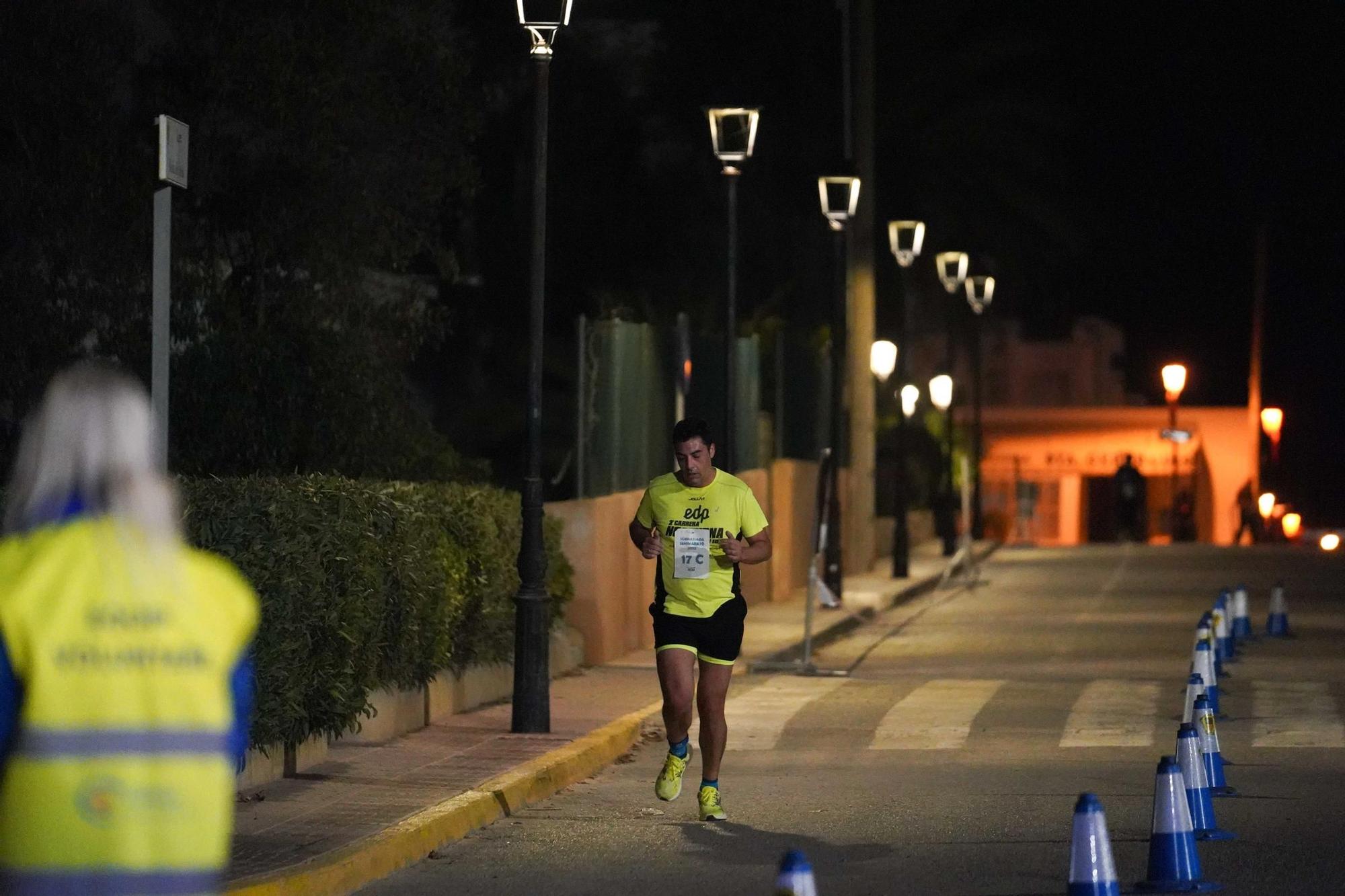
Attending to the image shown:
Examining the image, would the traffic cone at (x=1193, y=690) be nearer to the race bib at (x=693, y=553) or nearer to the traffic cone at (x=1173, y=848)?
the race bib at (x=693, y=553)

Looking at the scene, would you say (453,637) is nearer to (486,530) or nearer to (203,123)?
(486,530)

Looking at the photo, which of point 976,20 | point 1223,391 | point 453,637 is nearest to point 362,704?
point 453,637

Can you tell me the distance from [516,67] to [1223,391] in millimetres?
52668

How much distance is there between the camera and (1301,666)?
797 inches

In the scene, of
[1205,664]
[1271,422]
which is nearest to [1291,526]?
[1271,422]

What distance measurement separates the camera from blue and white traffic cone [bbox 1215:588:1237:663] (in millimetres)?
20266

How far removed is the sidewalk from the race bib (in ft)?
5.01

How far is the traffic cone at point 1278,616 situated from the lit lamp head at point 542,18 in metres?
12.7

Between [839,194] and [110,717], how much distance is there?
919 inches

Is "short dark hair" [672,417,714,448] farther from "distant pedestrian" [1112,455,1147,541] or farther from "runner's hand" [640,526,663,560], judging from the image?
"distant pedestrian" [1112,455,1147,541]

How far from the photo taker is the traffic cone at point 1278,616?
24.1 meters

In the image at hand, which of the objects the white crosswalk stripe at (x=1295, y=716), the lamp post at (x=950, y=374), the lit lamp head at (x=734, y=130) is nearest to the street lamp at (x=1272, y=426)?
the lamp post at (x=950, y=374)

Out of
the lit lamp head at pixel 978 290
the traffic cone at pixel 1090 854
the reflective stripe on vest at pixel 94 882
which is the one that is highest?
the lit lamp head at pixel 978 290

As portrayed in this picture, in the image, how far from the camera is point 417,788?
11.6 metres
